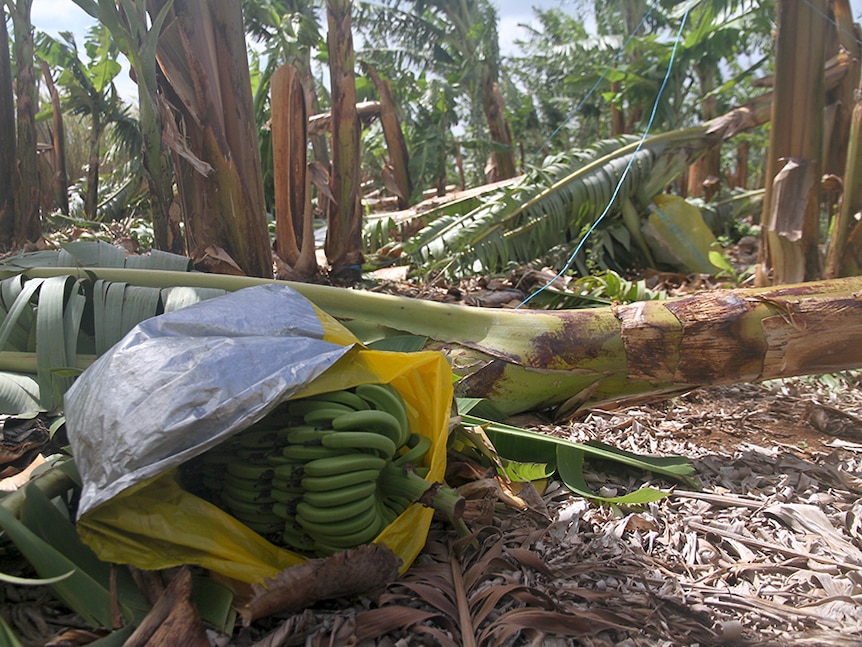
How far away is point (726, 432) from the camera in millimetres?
2035

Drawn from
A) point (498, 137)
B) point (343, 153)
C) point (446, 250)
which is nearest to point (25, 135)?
point (343, 153)

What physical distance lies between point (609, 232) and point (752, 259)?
71.9 inches

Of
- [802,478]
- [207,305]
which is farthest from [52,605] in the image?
[802,478]

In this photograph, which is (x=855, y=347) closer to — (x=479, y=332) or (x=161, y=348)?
(x=479, y=332)

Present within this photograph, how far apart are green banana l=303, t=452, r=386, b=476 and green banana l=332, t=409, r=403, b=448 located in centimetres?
6

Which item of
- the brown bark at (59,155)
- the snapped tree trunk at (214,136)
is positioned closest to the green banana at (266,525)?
the snapped tree trunk at (214,136)

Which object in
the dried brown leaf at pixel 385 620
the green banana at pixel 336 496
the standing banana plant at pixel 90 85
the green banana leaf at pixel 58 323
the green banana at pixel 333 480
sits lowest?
the dried brown leaf at pixel 385 620

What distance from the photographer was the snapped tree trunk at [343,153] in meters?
3.90

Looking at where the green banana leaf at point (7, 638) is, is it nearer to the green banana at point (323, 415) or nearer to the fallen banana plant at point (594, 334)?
the green banana at point (323, 415)

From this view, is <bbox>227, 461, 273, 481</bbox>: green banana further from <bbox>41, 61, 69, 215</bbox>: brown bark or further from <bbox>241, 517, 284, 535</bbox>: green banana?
<bbox>41, 61, 69, 215</bbox>: brown bark

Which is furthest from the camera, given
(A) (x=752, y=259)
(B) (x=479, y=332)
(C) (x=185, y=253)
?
(A) (x=752, y=259)

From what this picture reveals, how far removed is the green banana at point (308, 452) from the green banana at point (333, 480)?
38 millimetres

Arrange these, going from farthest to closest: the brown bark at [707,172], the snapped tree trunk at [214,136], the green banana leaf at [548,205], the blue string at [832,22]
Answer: the brown bark at [707,172], the green banana leaf at [548,205], the blue string at [832,22], the snapped tree trunk at [214,136]

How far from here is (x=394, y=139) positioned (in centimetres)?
688
